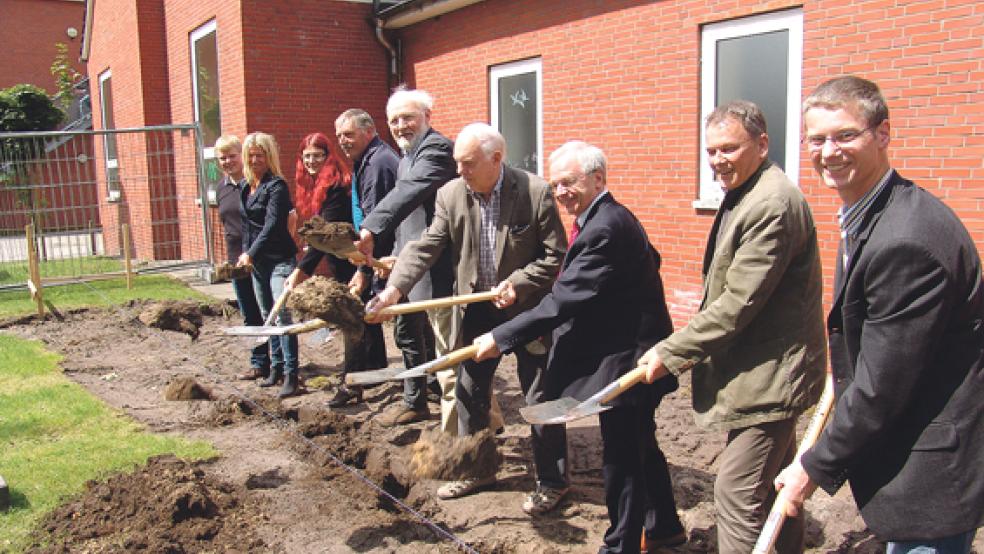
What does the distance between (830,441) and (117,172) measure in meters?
17.2

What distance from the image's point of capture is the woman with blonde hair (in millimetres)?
6359

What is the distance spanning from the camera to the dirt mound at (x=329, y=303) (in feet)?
14.3

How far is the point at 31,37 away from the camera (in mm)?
31219

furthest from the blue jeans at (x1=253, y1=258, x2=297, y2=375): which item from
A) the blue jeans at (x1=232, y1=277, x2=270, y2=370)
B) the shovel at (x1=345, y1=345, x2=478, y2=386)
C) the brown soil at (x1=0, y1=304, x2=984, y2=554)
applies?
the shovel at (x1=345, y1=345, x2=478, y2=386)

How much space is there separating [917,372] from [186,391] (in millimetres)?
6008

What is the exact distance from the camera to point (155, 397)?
22.4 ft

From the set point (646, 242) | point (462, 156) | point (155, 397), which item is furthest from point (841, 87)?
point (155, 397)

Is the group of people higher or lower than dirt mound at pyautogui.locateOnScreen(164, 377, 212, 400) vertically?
higher

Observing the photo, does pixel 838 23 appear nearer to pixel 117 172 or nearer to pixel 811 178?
pixel 811 178

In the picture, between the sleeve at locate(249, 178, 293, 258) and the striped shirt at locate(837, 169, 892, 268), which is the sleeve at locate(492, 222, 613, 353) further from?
the sleeve at locate(249, 178, 293, 258)

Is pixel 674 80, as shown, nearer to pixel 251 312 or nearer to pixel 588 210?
pixel 251 312

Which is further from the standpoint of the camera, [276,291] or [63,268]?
[63,268]

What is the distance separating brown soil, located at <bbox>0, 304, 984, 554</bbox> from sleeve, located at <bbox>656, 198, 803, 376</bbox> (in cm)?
145

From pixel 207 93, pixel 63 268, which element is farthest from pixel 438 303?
pixel 63 268
